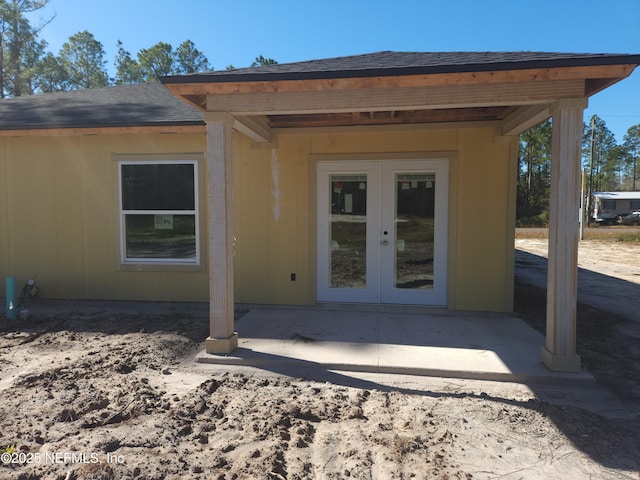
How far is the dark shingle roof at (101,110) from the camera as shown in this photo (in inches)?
253

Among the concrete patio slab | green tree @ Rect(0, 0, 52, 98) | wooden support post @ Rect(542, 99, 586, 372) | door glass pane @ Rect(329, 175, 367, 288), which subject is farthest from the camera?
green tree @ Rect(0, 0, 52, 98)

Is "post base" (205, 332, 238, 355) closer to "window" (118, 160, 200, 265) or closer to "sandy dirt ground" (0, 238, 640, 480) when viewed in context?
"sandy dirt ground" (0, 238, 640, 480)

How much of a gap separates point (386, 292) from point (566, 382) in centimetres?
297

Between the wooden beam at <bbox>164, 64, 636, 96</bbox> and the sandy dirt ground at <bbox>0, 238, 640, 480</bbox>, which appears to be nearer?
the sandy dirt ground at <bbox>0, 238, 640, 480</bbox>

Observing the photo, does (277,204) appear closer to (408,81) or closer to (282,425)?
(408,81)

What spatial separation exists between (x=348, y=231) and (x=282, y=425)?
3.85 m

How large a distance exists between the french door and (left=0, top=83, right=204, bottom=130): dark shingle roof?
242 centimetres

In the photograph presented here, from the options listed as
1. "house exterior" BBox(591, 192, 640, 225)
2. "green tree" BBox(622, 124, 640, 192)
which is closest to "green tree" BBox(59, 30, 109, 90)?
"house exterior" BBox(591, 192, 640, 225)

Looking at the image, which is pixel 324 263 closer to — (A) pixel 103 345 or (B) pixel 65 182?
(A) pixel 103 345

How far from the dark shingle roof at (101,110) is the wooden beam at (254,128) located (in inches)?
38.5

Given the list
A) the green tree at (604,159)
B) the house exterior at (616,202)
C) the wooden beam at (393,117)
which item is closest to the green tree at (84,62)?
the wooden beam at (393,117)

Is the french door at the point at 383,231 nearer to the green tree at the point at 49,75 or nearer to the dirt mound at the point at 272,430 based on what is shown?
the dirt mound at the point at 272,430

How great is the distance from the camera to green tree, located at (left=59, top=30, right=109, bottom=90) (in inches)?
1529

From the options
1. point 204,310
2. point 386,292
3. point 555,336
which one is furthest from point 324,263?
point 555,336
